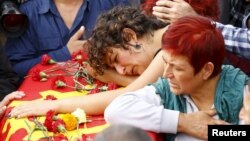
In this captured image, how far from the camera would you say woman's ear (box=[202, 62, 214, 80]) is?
5.64 feet

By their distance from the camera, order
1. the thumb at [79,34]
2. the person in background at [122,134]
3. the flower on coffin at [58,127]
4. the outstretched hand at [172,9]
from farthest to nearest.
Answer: the thumb at [79,34], the outstretched hand at [172,9], the flower on coffin at [58,127], the person in background at [122,134]

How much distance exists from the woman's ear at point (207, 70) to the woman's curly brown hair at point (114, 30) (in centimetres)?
44

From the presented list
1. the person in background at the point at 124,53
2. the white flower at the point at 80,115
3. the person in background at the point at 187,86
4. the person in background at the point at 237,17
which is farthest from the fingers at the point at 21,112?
the person in background at the point at 237,17

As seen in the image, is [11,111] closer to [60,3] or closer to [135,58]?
[135,58]

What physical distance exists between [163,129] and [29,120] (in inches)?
19.3

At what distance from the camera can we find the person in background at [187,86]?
1.69 meters

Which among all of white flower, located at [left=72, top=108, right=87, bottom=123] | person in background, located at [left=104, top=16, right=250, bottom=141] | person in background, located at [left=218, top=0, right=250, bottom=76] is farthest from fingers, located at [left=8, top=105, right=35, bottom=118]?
person in background, located at [left=218, top=0, right=250, bottom=76]

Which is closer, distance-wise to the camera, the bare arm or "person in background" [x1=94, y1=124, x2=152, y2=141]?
"person in background" [x1=94, y1=124, x2=152, y2=141]

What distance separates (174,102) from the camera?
1.83m

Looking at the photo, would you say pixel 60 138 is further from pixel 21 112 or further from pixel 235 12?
pixel 235 12

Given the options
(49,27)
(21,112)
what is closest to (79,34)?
(49,27)

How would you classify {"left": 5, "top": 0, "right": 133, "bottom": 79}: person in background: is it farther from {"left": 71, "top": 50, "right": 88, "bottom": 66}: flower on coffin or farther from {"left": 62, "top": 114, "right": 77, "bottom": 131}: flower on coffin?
{"left": 62, "top": 114, "right": 77, "bottom": 131}: flower on coffin

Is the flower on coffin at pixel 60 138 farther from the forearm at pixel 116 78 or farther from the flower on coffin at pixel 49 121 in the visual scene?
the forearm at pixel 116 78

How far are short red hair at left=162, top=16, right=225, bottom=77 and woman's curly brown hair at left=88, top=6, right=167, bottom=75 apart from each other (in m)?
0.42
